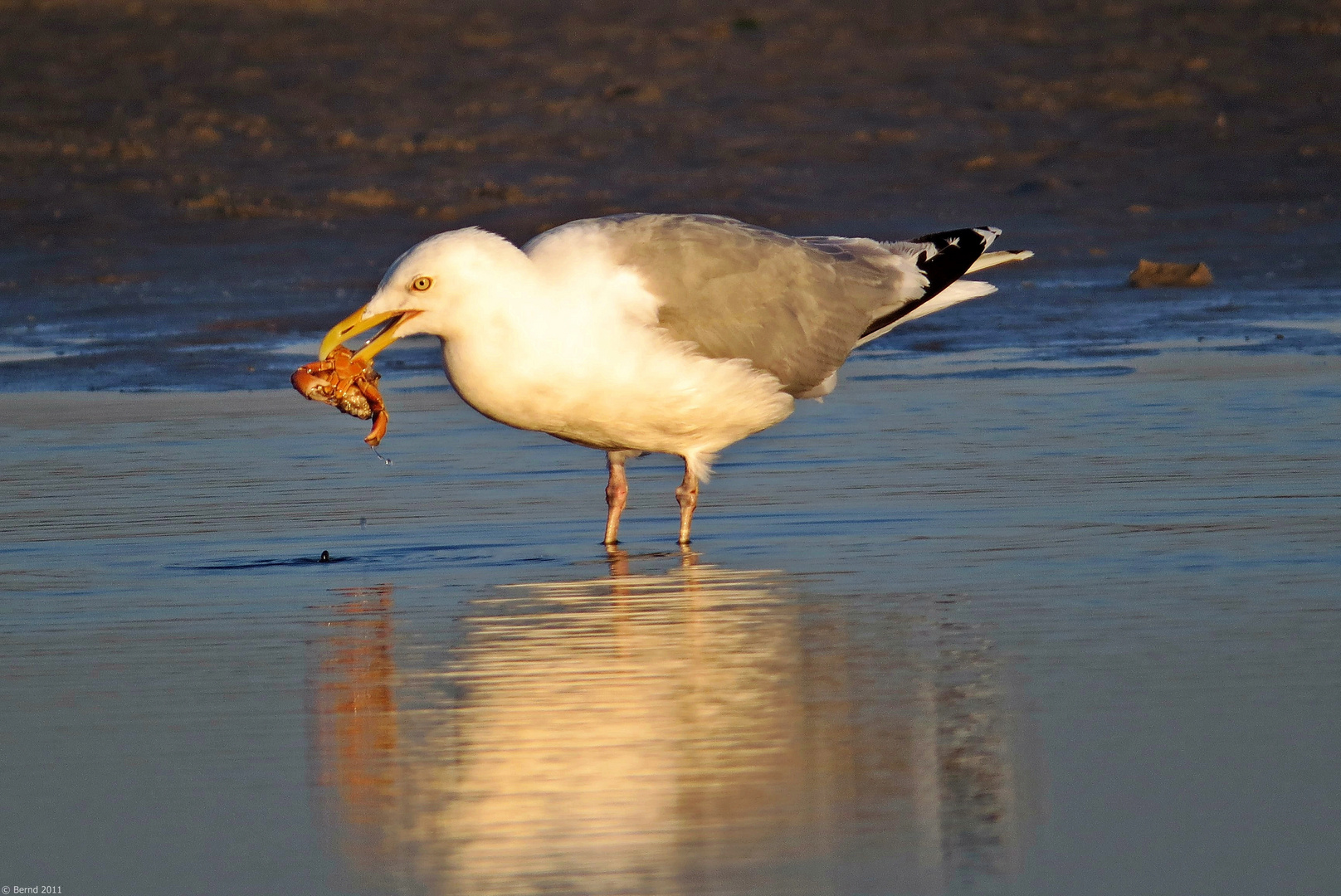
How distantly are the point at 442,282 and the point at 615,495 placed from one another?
1305 millimetres

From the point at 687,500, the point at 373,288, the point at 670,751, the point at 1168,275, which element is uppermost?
the point at 373,288

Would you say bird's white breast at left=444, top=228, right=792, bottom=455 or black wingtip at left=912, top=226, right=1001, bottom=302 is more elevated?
black wingtip at left=912, top=226, right=1001, bottom=302

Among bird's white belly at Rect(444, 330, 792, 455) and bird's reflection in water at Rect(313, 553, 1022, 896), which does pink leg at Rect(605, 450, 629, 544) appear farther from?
bird's reflection in water at Rect(313, 553, 1022, 896)

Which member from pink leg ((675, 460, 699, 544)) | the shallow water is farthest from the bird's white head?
the shallow water

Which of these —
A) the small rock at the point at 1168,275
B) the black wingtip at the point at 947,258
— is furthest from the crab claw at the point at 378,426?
the small rock at the point at 1168,275

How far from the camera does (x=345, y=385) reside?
27.0 ft

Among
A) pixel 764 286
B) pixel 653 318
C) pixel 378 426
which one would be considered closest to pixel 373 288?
pixel 764 286

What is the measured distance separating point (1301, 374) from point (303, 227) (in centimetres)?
927

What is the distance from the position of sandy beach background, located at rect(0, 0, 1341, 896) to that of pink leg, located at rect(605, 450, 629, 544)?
0.10 meters

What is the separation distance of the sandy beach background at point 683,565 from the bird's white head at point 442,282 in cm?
79

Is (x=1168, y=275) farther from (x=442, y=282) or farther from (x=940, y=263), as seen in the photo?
(x=442, y=282)

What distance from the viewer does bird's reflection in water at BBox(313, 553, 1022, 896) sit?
4.32 m

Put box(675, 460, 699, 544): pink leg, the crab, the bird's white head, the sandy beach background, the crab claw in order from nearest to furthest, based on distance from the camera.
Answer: the sandy beach background < the bird's white head < the crab < box(675, 460, 699, 544): pink leg < the crab claw

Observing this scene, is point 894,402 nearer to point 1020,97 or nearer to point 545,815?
point 545,815
